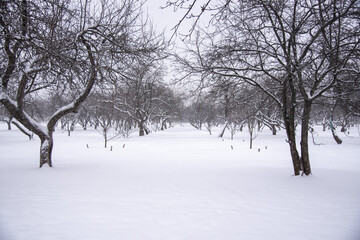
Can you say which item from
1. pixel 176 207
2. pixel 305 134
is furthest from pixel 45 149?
pixel 305 134

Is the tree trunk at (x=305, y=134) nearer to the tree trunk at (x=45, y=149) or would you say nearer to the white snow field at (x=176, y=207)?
the white snow field at (x=176, y=207)

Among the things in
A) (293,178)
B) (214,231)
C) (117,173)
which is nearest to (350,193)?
(293,178)

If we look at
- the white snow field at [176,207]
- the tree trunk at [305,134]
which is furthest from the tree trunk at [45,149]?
the tree trunk at [305,134]

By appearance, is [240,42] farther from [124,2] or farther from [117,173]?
[117,173]

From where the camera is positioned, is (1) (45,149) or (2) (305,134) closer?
(2) (305,134)

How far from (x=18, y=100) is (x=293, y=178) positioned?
30.6 ft

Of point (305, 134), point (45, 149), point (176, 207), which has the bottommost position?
point (176, 207)

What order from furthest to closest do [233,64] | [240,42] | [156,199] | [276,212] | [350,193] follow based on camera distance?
1. [233,64]
2. [240,42]
3. [350,193]
4. [156,199]
5. [276,212]

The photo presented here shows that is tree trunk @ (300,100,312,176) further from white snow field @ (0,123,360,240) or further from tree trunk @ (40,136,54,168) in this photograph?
tree trunk @ (40,136,54,168)

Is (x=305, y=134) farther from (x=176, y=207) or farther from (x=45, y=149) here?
(x=45, y=149)

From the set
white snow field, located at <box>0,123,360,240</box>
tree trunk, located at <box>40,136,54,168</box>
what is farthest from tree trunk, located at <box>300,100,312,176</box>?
tree trunk, located at <box>40,136,54,168</box>

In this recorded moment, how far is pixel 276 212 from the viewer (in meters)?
3.93

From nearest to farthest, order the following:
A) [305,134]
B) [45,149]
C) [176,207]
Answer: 1. [176,207]
2. [305,134]
3. [45,149]

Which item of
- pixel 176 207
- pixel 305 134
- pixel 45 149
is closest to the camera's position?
pixel 176 207
